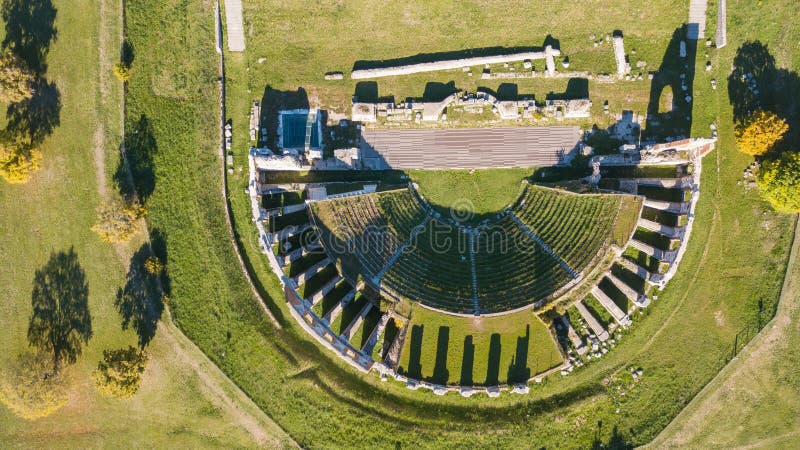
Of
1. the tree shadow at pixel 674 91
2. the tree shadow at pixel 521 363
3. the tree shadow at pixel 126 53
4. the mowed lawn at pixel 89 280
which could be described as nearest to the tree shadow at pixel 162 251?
the mowed lawn at pixel 89 280

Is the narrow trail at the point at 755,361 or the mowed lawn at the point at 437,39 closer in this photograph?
the narrow trail at the point at 755,361

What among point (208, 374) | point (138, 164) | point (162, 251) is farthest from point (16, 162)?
point (208, 374)

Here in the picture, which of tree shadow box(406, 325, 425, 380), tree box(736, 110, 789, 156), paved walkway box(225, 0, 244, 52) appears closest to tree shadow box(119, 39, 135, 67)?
paved walkway box(225, 0, 244, 52)

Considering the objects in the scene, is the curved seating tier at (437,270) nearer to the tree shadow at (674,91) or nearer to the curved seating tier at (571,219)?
the curved seating tier at (571,219)

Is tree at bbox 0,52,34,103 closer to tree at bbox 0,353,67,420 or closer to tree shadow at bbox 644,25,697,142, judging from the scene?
tree at bbox 0,353,67,420

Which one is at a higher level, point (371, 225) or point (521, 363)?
point (371, 225)

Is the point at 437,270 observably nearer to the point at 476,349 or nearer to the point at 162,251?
the point at 476,349
